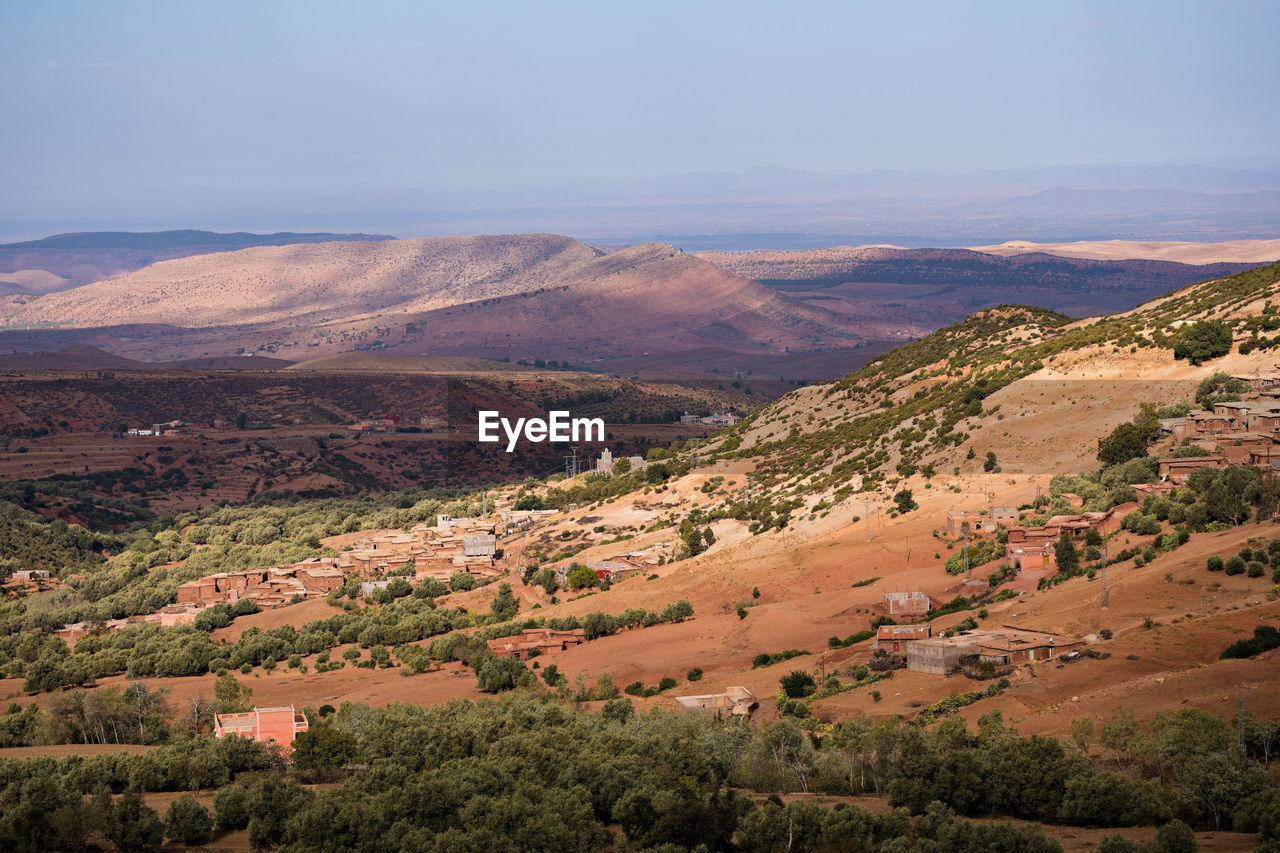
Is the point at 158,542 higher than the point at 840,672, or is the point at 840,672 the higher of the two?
the point at 840,672

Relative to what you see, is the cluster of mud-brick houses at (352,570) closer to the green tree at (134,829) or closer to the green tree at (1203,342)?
the green tree at (134,829)

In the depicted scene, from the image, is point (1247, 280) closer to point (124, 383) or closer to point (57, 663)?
point (57, 663)

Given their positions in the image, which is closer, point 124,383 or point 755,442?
point 755,442

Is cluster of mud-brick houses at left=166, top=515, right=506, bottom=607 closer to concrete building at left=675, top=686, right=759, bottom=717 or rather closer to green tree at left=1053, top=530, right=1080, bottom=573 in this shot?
concrete building at left=675, top=686, right=759, bottom=717

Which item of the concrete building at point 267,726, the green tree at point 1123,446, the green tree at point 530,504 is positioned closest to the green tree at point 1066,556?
the green tree at point 1123,446

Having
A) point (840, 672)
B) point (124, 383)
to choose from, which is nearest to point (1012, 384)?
point (840, 672)

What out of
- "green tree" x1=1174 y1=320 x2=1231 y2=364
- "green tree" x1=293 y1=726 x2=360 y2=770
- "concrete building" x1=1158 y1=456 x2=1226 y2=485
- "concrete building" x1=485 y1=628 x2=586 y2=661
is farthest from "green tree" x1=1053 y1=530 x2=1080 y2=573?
"green tree" x1=293 y1=726 x2=360 y2=770
